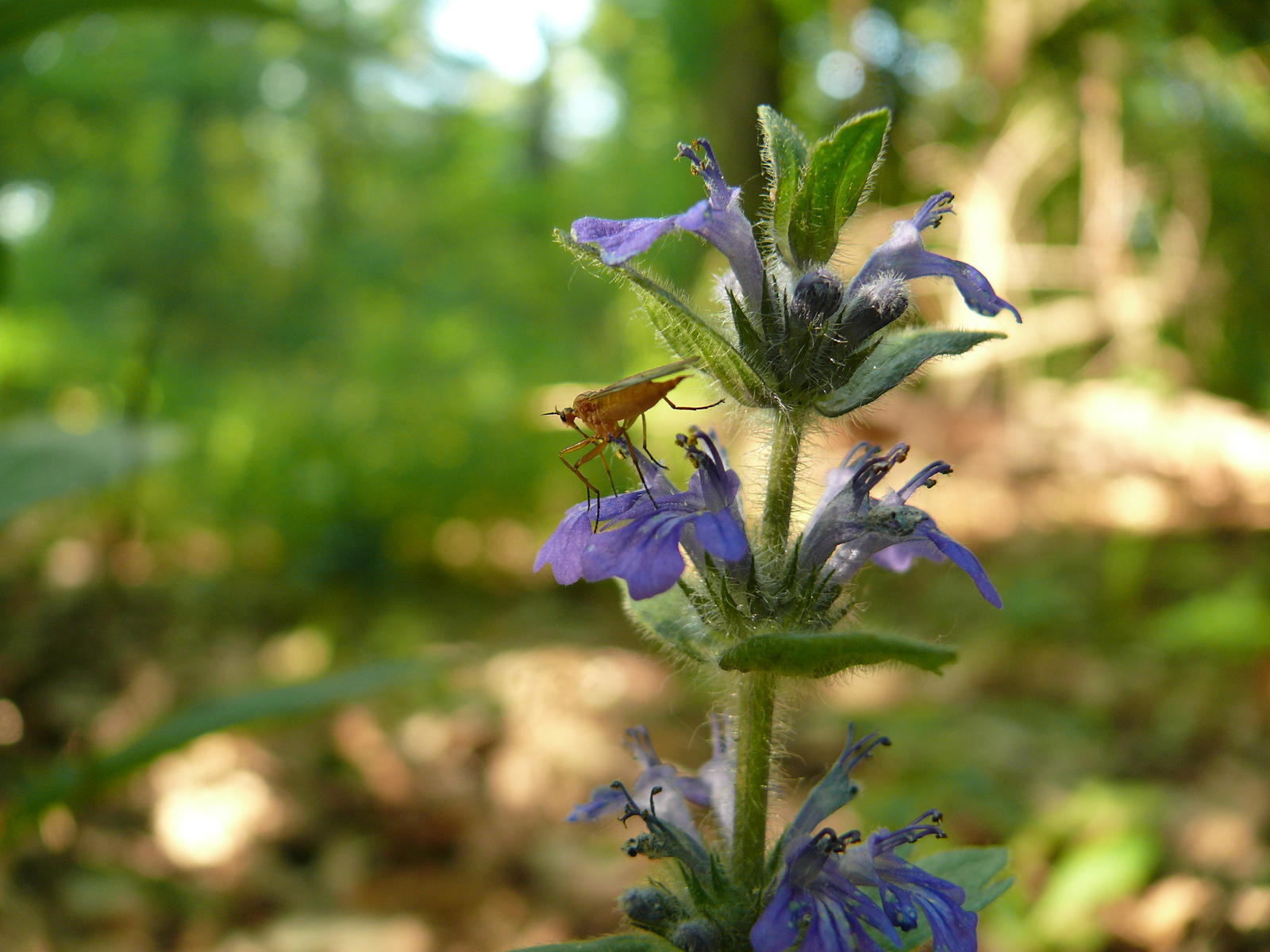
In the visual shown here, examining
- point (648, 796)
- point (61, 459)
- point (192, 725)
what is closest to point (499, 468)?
point (61, 459)

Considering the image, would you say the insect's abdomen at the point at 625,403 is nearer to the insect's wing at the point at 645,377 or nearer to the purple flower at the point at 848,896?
the insect's wing at the point at 645,377

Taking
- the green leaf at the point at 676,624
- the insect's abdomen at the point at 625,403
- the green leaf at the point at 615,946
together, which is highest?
the insect's abdomen at the point at 625,403

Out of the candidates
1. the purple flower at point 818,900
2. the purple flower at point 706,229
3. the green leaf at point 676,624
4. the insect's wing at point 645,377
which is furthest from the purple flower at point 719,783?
the purple flower at point 706,229

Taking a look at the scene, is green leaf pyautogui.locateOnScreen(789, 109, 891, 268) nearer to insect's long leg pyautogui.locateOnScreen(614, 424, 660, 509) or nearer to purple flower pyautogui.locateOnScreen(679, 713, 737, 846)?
insect's long leg pyautogui.locateOnScreen(614, 424, 660, 509)

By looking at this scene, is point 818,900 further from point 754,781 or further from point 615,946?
point 615,946

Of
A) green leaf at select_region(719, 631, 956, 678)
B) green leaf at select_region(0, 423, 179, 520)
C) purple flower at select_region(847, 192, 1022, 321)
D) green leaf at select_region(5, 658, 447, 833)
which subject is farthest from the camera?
green leaf at select_region(0, 423, 179, 520)

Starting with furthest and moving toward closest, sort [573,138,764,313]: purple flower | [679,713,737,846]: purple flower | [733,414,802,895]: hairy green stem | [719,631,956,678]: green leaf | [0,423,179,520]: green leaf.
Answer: [0,423,179,520]: green leaf < [679,713,737,846]: purple flower < [733,414,802,895]: hairy green stem < [573,138,764,313]: purple flower < [719,631,956,678]: green leaf

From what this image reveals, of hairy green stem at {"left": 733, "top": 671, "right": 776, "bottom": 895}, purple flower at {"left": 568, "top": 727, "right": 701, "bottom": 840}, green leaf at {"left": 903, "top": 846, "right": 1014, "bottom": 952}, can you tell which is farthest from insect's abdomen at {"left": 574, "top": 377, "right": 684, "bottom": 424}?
green leaf at {"left": 903, "top": 846, "right": 1014, "bottom": 952}
